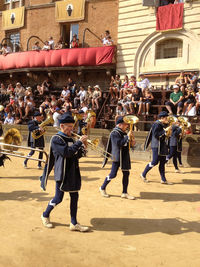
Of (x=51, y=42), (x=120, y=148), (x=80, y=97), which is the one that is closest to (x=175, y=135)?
(x=120, y=148)

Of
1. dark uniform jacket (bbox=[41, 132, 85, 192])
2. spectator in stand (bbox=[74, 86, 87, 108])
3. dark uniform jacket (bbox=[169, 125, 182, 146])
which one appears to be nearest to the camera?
dark uniform jacket (bbox=[41, 132, 85, 192])

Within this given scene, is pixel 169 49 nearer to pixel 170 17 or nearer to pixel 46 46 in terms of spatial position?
pixel 170 17

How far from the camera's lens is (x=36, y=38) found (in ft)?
80.2

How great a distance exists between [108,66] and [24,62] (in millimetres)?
7693

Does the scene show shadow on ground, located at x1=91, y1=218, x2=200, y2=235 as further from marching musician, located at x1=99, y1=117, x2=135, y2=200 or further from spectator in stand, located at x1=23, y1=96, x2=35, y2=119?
spectator in stand, located at x1=23, y1=96, x2=35, y2=119

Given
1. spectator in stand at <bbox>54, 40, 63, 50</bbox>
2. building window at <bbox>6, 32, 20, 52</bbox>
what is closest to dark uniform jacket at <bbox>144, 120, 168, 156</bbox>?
spectator in stand at <bbox>54, 40, 63, 50</bbox>

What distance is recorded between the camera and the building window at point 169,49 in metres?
18.2

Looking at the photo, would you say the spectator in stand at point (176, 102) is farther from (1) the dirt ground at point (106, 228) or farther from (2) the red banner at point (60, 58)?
(2) the red banner at point (60, 58)

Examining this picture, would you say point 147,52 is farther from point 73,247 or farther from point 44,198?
point 73,247

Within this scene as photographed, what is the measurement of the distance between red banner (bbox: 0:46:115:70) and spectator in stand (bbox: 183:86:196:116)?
831 cm

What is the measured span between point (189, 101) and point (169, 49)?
773 centimetres

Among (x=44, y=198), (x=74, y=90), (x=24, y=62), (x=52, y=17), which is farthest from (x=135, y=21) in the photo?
(x=44, y=198)

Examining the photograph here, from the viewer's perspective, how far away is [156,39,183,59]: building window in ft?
59.8

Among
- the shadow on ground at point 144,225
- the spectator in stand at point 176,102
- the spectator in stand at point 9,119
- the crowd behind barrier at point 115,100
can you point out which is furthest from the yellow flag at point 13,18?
the shadow on ground at point 144,225
